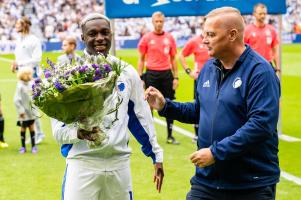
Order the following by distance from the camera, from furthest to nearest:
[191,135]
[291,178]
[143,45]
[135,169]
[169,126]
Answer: [191,135] → [143,45] → [169,126] → [135,169] → [291,178]

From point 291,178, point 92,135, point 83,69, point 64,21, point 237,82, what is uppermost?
point 83,69

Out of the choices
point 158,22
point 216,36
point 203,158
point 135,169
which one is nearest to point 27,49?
point 158,22

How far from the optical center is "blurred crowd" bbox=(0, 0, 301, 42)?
47.3 metres

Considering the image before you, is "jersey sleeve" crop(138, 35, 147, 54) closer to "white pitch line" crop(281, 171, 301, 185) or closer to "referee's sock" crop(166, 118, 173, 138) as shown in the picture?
"referee's sock" crop(166, 118, 173, 138)

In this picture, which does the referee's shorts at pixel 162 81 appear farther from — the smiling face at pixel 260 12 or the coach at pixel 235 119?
the coach at pixel 235 119

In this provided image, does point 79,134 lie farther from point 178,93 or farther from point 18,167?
point 178,93

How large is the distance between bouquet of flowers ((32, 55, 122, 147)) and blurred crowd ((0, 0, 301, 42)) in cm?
4162

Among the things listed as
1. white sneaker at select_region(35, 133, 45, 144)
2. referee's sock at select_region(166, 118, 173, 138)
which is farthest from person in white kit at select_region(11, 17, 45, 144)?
referee's sock at select_region(166, 118, 173, 138)

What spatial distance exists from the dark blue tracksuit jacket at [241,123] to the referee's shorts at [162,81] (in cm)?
796

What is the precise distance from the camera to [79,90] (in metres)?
4.44

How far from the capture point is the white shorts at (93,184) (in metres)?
5.03

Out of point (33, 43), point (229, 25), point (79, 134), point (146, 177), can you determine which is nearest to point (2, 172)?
point (146, 177)

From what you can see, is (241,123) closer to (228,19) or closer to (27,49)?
(228,19)

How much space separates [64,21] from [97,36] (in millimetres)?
46693
